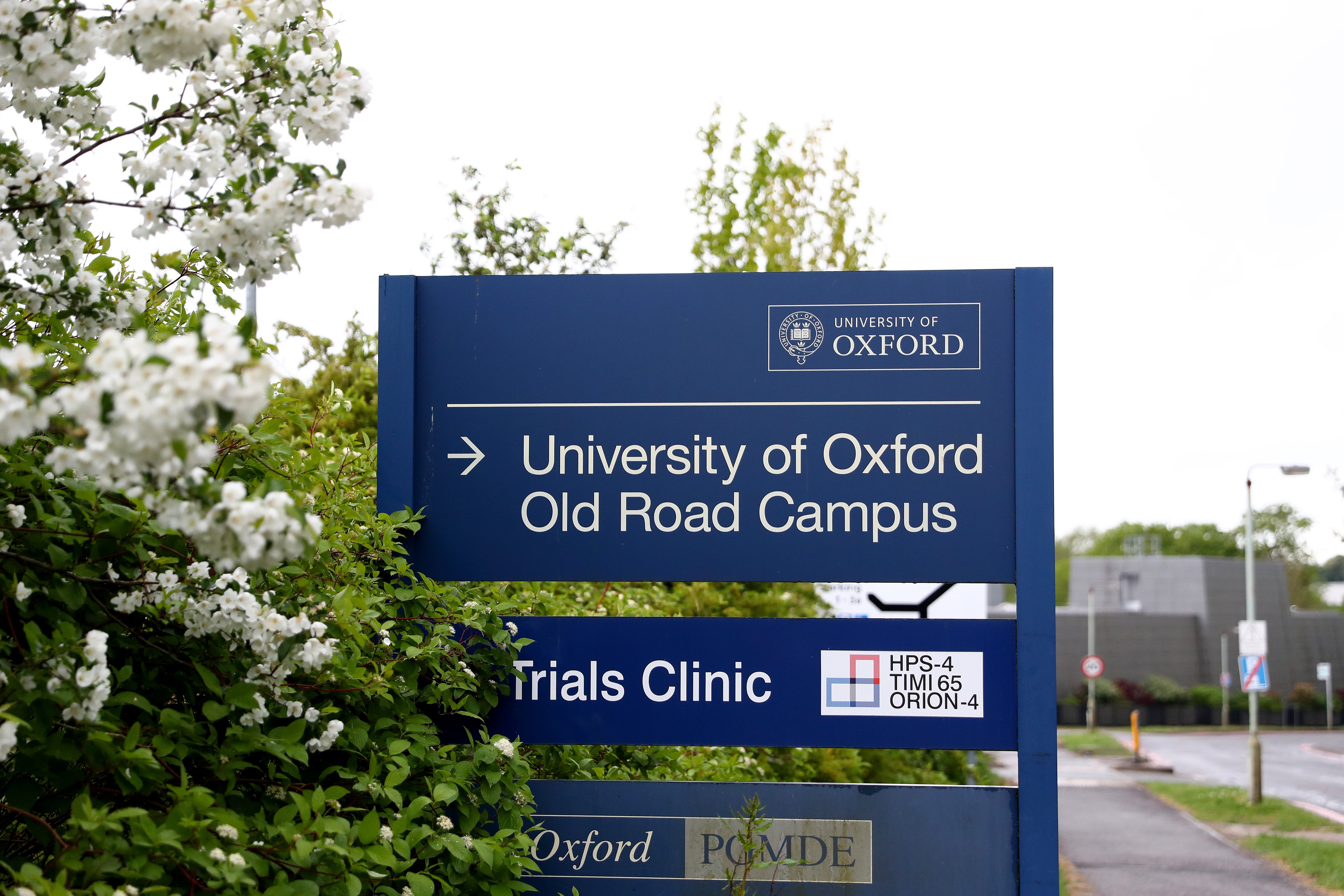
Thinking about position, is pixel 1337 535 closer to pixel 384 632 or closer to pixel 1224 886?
pixel 1224 886

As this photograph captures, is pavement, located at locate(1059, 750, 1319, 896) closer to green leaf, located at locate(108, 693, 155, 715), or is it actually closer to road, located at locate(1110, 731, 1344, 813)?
road, located at locate(1110, 731, 1344, 813)

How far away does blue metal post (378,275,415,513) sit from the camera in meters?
3.39

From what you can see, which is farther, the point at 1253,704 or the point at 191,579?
the point at 1253,704

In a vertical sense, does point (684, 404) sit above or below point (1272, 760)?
above

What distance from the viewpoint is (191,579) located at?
7.75 ft

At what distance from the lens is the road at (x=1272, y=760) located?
22062 millimetres

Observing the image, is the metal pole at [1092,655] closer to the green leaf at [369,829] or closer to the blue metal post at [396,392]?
the blue metal post at [396,392]

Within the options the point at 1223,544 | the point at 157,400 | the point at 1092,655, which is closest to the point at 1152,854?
the point at 157,400

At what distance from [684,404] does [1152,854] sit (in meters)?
14.0

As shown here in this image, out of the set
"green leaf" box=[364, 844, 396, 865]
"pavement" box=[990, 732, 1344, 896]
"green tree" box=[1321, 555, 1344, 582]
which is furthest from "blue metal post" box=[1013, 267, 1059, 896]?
"green tree" box=[1321, 555, 1344, 582]

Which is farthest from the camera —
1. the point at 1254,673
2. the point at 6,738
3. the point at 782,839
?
the point at 1254,673

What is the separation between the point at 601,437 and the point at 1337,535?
14.1 metres

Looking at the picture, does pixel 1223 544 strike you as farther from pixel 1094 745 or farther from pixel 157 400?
pixel 157 400

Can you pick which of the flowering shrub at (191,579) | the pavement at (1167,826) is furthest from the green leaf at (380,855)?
the pavement at (1167,826)
